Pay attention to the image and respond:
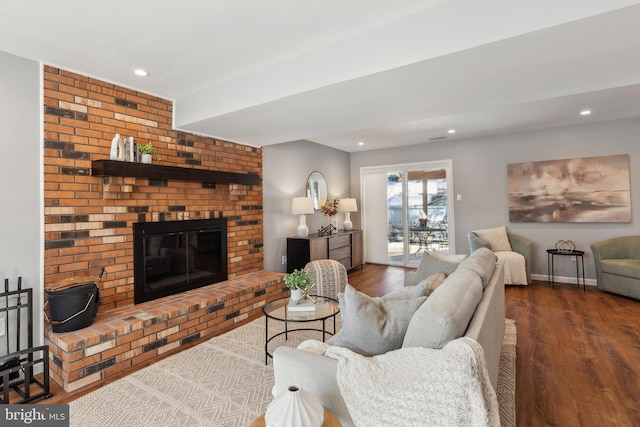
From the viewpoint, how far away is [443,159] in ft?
19.5

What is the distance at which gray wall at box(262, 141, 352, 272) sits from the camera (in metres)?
4.77

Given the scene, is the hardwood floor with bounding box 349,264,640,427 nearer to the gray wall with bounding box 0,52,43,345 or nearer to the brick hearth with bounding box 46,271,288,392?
the brick hearth with bounding box 46,271,288,392

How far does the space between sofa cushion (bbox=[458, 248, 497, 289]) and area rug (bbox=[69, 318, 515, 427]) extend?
2.42ft

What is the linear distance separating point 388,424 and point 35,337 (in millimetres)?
2870

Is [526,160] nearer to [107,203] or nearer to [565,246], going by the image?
[565,246]

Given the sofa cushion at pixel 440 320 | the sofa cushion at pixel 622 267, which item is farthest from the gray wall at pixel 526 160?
the sofa cushion at pixel 440 320

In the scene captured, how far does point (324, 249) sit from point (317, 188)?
4.31 feet

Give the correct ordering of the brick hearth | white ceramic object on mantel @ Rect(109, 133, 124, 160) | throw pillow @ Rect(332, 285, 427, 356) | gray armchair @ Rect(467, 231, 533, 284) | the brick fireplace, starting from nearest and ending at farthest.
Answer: throw pillow @ Rect(332, 285, 427, 356)
the brick hearth
the brick fireplace
white ceramic object on mantel @ Rect(109, 133, 124, 160)
gray armchair @ Rect(467, 231, 533, 284)

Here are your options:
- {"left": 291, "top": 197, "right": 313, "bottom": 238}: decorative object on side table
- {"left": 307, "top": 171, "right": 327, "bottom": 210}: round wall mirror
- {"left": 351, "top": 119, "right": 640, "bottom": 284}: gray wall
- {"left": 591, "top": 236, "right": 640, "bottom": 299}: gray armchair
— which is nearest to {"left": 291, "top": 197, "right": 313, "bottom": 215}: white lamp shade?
{"left": 291, "top": 197, "right": 313, "bottom": 238}: decorative object on side table

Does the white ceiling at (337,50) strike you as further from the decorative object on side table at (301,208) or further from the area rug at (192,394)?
the area rug at (192,394)

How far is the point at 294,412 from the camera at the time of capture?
1005 millimetres

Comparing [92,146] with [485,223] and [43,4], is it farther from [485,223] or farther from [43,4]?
[485,223]

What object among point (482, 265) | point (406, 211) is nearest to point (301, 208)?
point (406, 211)

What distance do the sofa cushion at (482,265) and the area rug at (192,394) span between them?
2.42 ft
